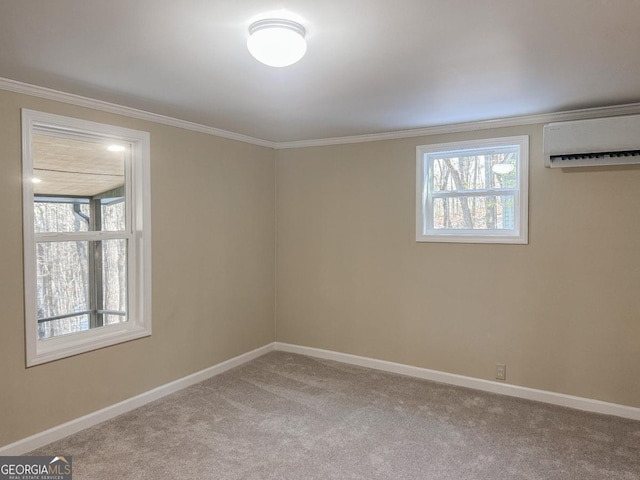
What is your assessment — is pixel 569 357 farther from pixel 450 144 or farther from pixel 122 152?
pixel 122 152

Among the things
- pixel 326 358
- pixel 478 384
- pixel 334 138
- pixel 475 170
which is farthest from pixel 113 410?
pixel 475 170

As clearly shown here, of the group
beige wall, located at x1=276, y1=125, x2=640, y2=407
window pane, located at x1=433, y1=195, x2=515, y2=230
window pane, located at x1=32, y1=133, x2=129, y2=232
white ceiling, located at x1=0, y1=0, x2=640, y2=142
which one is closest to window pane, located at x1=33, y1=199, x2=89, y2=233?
window pane, located at x1=32, y1=133, x2=129, y2=232

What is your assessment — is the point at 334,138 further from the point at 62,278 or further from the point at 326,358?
the point at 62,278

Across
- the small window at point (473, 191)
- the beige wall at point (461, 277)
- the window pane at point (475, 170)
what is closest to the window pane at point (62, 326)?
the beige wall at point (461, 277)

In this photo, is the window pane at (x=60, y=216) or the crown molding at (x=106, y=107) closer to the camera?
the crown molding at (x=106, y=107)

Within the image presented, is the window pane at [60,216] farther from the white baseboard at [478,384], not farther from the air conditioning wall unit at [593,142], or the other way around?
the air conditioning wall unit at [593,142]

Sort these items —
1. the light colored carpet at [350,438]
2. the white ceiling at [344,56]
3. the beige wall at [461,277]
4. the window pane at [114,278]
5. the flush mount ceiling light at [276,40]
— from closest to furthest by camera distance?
the white ceiling at [344,56], the flush mount ceiling light at [276,40], the light colored carpet at [350,438], the beige wall at [461,277], the window pane at [114,278]

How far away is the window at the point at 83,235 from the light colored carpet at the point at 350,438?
2.48ft

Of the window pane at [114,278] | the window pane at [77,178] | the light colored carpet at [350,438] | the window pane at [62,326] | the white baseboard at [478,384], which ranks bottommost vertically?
the light colored carpet at [350,438]

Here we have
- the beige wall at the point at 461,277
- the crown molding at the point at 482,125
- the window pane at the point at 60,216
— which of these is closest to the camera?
the window pane at the point at 60,216

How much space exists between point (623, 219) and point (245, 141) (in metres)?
3.46

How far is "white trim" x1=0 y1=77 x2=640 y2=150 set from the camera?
2.78 m

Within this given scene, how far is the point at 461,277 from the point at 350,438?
179 centimetres

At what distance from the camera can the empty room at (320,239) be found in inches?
82.4
